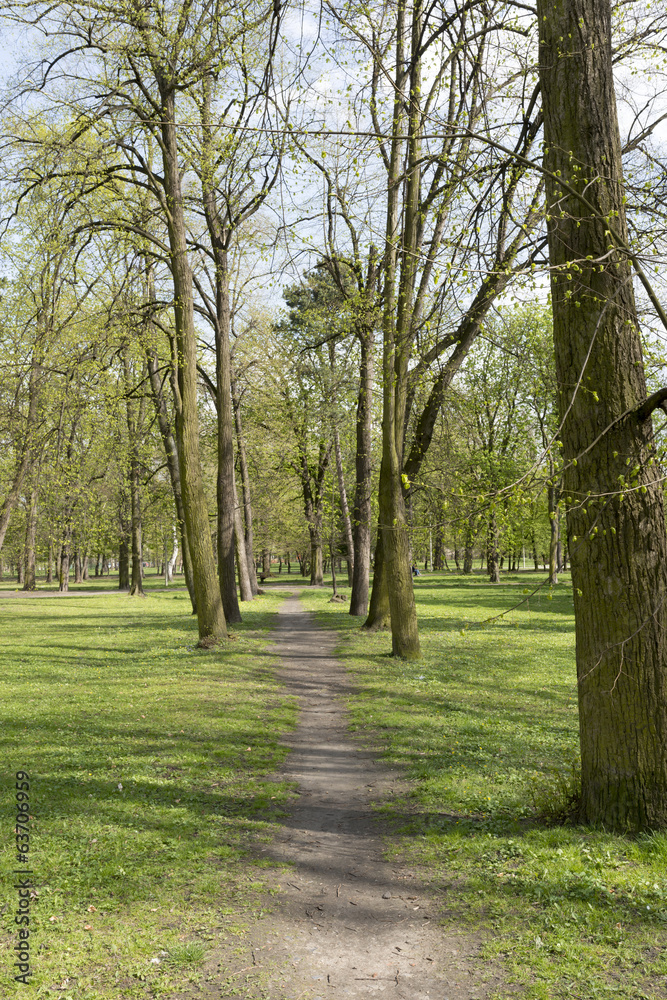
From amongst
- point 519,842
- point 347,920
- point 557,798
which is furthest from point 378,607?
point 347,920

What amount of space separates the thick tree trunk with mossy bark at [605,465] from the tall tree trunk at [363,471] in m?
11.6

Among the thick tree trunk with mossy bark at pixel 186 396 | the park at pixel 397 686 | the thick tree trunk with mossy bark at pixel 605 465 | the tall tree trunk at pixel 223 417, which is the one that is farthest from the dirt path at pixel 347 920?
the tall tree trunk at pixel 223 417

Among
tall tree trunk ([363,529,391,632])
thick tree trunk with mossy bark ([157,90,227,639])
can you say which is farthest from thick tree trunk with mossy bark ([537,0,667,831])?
tall tree trunk ([363,529,391,632])

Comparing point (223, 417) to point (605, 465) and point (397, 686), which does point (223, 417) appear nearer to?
point (397, 686)

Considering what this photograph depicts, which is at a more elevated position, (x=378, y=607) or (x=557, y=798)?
(x=378, y=607)

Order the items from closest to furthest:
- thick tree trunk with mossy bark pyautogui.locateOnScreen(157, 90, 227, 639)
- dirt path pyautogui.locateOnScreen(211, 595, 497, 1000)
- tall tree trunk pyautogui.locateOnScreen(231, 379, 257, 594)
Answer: dirt path pyautogui.locateOnScreen(211, 595, 497, 1000)
thick tree trunk with mossy bark pyautogui.locateOnScreen(157, 90, 227, 639)
tall tree trunk pyautogui.locateOnScreen(231, 379, 257, 594)

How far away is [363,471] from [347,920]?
14.6 m

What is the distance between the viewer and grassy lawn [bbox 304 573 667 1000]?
11.5 feet

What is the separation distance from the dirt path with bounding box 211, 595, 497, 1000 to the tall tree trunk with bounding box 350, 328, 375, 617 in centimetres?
1182

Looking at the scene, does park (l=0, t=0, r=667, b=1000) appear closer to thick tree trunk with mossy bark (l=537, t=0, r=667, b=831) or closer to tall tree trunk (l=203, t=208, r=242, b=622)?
thick tree trunk with mossy bark (l=537, t=0, r=667, b=831)

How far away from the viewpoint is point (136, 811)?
5500 millimetres

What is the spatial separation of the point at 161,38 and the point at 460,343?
824cm

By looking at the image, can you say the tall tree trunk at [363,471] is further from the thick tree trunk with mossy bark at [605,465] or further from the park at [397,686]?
the thick tree trunk with mossy bark at [605,465]

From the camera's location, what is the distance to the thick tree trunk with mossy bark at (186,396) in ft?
45.8
